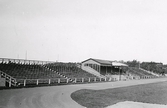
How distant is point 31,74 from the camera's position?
80.5 ft

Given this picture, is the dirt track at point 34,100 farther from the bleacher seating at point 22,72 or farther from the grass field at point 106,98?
the bleacher seating at point 22,72

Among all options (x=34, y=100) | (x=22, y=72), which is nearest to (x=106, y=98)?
(x=34, y=100)

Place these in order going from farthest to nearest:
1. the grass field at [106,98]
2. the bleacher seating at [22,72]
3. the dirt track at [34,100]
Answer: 1. the bleacher seating at [22,72]
2. the grass field at [106,98]
3. the dirt track at [34,100]

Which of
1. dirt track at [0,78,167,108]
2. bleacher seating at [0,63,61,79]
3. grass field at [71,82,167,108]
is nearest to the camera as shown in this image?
dirt track at [0,78,167,108]

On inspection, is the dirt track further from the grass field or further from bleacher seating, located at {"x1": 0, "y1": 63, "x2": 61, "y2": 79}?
bleacher seating, located at {"x1": 0, "y1": 63, "x2": 61, "y2": 79}

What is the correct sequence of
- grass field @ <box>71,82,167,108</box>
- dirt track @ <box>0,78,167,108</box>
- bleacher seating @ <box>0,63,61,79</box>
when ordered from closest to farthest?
dirt track @ <box>0,78,167,108</box>
grass field @ <box>71,82,167,108</box>
bleacher seating @ <box>0,63,61,79</box>

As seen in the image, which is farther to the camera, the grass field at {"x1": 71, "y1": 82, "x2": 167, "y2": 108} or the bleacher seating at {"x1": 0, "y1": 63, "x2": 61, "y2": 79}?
the bleacher seating at {"x1": 0, "y1": 63, "x2": 61, "y2": 79}

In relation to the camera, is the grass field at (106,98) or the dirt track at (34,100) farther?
the grass field at (106,98)

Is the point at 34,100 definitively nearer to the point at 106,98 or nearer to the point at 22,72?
the point at 106,98

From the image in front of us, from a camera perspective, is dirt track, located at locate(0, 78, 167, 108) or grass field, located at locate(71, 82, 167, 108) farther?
grass field, located at locate(71, 82, 167, 108)

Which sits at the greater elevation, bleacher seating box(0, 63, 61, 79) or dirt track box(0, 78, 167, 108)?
bleacher seating box(0, 63, 61, 79)

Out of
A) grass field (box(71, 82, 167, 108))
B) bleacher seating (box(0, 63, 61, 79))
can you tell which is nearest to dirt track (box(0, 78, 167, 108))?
grass field (box(71, 82, 167, 108))

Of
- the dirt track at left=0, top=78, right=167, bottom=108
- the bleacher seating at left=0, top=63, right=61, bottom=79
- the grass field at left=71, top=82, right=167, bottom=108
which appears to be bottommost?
the grass field at left=71, top=82, right=167, bottom=108

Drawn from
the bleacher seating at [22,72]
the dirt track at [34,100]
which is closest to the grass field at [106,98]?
the dirt track at [34,100]
